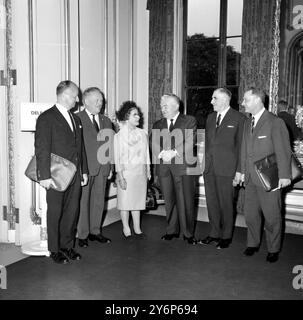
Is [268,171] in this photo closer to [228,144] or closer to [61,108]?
[228,144]

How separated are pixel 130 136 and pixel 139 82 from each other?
2.17 meters

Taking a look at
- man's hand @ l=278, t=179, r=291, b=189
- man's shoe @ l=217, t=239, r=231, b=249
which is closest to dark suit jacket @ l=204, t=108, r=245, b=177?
man's hand @ l=278, t=179, r=291, b=189

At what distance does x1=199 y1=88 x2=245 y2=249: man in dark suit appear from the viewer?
157 inches

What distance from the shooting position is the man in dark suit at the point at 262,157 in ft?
11.7

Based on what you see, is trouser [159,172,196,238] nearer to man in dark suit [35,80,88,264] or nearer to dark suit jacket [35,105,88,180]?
man in dark suit [35,80,88,264]

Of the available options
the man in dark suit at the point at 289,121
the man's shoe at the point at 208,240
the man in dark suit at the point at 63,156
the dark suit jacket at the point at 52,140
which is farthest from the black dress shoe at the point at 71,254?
the man in dark suit at the point at 289,121

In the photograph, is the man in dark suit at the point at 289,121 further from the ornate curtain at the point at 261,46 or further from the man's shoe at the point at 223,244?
the man's shoe at the point at 223,244

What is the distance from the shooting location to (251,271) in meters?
3.47

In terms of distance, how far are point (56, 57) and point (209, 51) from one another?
2.57 m

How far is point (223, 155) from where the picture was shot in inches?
157

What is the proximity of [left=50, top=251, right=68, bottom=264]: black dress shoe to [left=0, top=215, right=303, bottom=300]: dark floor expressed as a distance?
56mm

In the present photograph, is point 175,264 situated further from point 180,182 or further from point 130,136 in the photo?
point 130,136

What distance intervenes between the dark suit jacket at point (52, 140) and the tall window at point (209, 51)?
113 inches

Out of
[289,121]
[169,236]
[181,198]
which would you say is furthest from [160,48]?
[169,236]
